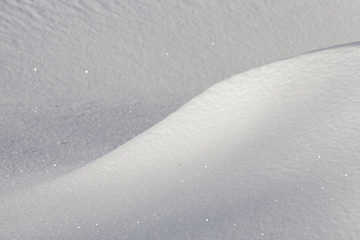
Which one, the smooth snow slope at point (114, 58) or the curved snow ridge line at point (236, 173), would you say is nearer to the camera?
the curved snow ridge line at point (236, 173)

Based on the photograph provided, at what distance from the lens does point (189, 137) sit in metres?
0.73

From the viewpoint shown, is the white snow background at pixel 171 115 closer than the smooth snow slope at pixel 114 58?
Yes

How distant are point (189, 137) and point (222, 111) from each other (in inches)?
4.0

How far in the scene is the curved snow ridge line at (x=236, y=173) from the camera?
51 centimetres

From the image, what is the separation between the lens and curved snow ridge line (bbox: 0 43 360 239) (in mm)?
511

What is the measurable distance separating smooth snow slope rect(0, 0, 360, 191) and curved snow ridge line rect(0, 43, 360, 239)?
4cm

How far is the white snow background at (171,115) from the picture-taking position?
1.84 ft

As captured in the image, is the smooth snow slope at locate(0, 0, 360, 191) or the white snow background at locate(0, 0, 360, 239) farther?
the smooth snow slope at locate(0, 0, 360, 191)

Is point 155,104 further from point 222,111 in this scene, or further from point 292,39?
point 292,39

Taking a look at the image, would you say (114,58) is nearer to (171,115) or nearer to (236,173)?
(171,115)

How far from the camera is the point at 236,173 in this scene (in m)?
0.61

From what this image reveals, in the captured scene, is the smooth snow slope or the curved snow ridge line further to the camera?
the smooth snow slope

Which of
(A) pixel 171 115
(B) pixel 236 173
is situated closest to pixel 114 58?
(A) pixel 171 115

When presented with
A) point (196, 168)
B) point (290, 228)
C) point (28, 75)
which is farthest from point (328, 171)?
point (28, 75)
